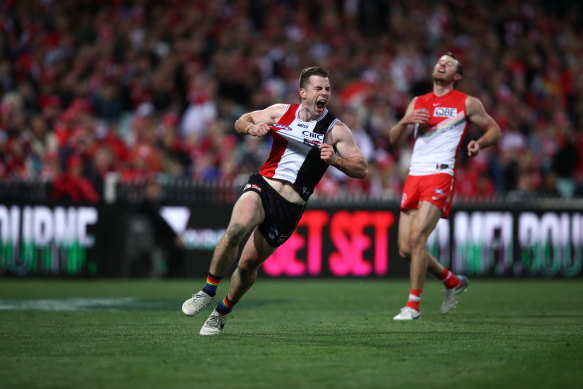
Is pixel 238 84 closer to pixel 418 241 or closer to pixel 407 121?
pixel 407 121

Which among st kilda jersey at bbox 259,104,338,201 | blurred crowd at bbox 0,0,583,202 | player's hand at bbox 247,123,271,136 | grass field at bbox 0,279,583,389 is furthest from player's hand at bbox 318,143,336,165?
blurred crowd at bbox 0,0,583,202

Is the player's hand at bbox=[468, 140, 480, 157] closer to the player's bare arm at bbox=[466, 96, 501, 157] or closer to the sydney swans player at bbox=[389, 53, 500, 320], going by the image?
the sydney swans player at bbox=[389, 53, 500, 320]

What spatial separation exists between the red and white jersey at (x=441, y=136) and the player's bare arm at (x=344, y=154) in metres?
2.52

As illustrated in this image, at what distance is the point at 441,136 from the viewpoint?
11766 millimetres

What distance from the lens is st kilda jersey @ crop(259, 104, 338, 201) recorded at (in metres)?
9.30

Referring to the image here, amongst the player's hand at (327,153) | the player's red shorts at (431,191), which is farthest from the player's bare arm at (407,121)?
the player's hand at (327,153)

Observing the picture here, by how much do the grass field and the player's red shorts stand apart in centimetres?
129

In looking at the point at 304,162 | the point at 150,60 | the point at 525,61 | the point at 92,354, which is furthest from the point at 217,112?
the point at 92,354

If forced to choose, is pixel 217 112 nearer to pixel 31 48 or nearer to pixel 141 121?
pixel 141 121

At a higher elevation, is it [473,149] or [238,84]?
[238,84]

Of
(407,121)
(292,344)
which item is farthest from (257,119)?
(407,121)

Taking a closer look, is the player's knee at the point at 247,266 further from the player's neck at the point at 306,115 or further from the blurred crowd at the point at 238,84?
the blurred crowd at the point at 238,84

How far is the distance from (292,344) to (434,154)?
406 cm

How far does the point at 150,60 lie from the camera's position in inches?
874
